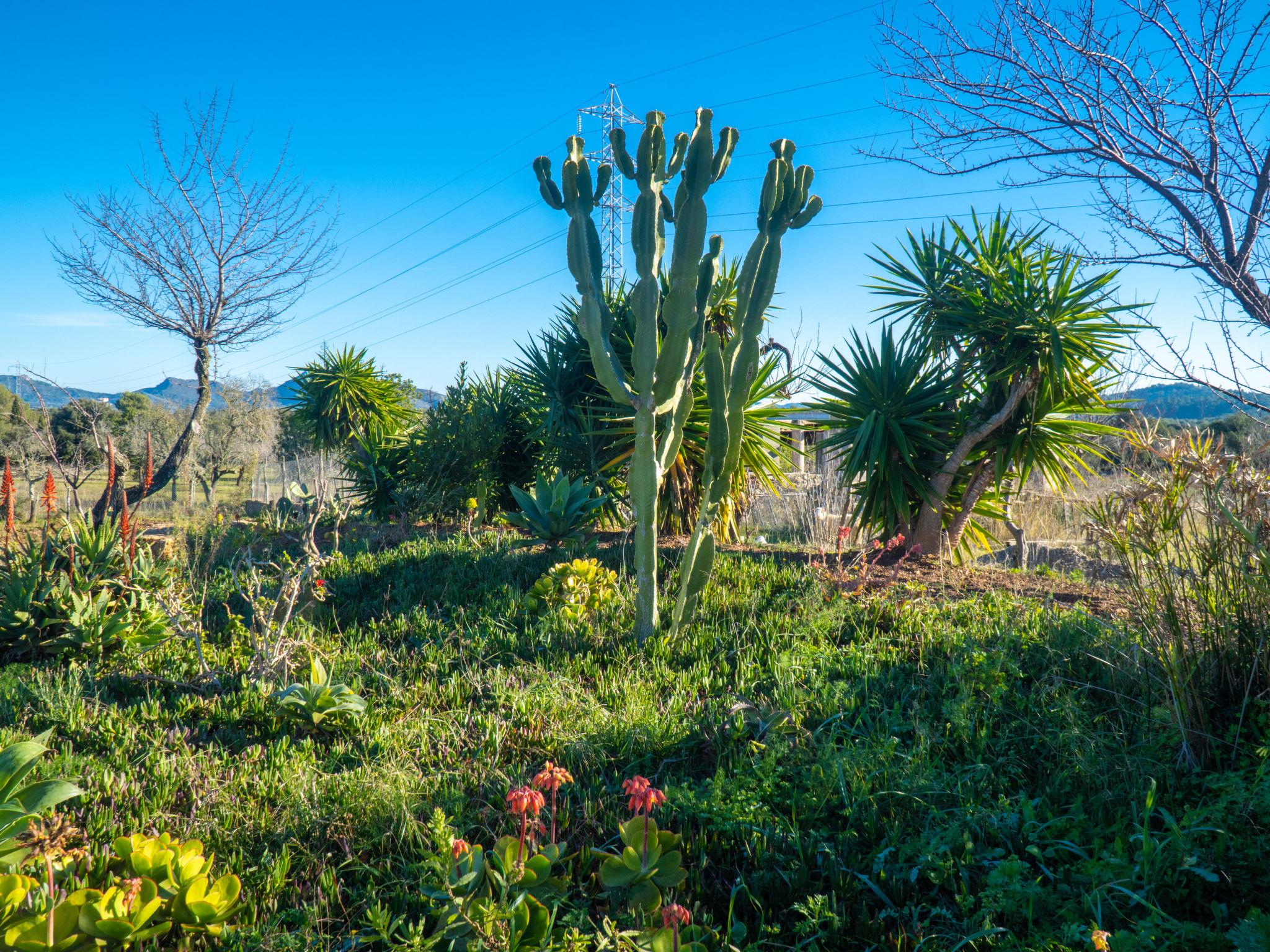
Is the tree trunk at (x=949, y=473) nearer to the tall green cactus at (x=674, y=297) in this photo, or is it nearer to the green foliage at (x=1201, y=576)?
the tall green cactus at (x=674, y=297)

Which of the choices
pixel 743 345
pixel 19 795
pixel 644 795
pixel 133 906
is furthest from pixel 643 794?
pixel 743 345

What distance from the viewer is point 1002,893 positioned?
2.04 metres

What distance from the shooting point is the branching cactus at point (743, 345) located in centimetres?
436

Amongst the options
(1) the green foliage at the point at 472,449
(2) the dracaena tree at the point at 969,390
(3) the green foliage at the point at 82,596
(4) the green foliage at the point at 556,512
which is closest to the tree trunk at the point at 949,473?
(2) the dracaena tree at the point at 969,390

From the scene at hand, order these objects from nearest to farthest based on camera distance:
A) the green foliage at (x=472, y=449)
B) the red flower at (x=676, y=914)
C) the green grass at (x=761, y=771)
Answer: the red flower at (x=676, y=914) → the green grass at (x=761, y=771) → the green foliage at (x=472, y=449)

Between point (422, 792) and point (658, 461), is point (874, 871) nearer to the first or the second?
point (422, 792)

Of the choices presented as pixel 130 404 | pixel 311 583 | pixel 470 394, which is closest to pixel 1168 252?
pixel 311 583

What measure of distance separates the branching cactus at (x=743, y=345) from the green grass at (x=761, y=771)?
0.38m

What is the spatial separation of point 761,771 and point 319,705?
183 cm

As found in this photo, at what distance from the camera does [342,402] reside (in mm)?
11312

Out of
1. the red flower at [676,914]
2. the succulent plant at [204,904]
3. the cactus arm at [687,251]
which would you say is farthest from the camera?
the cactus arm at [687,251]

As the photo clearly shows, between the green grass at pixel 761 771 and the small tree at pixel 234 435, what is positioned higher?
the small tree at pixel 234 435

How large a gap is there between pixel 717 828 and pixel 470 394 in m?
7.48

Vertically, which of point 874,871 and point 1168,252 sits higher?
point 1168,252
